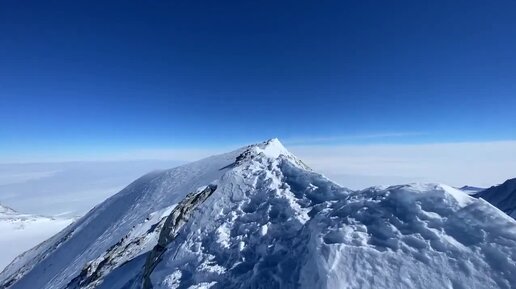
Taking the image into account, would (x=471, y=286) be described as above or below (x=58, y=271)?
above

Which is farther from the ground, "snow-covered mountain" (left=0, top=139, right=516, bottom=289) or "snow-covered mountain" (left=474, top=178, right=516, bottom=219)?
"snow-covered mountain" (left=0, top=139, right=516, bottom=289)

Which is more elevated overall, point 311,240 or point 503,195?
point 311,240

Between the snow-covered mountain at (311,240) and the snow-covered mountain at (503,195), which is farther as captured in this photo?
the snow-covered mountain at (503,195)

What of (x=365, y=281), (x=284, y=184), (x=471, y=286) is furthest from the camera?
(x=284, y=184)

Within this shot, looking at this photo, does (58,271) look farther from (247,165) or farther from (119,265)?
(247,165)

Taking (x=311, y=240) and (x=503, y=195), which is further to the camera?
(x=503, y=195)

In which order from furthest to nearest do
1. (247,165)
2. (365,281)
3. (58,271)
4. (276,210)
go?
1. (58,271)
2. (247,165)
3. (276,210)
4. (365,281)

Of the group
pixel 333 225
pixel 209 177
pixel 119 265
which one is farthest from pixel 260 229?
pixel 209 177

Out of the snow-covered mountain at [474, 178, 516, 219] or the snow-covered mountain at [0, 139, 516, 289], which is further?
the snow-covered mountain at [474, 178, 516, 219]
